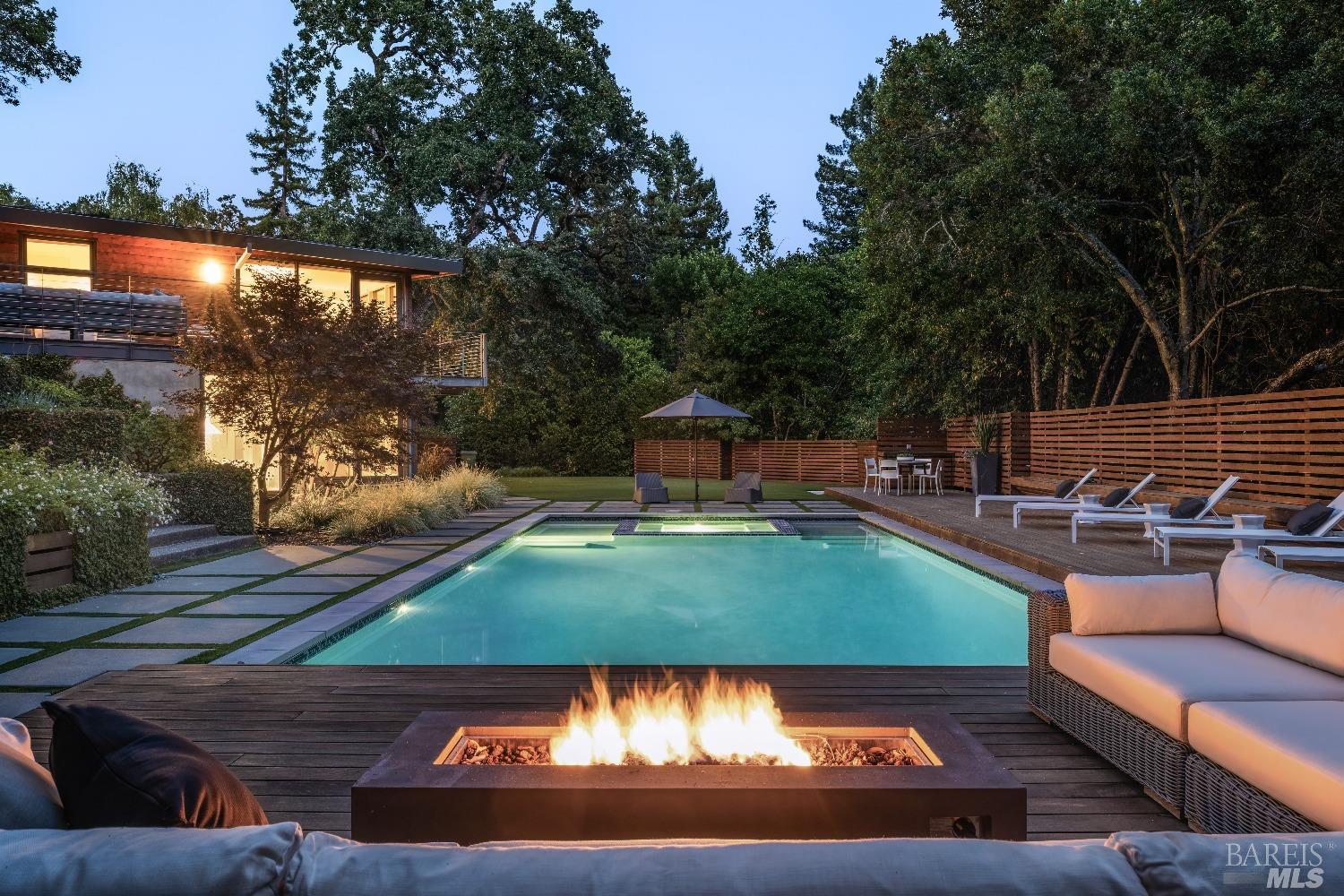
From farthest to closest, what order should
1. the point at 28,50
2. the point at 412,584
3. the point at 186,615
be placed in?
the point at 28,50 → the point at 412,584 → the point at 186,615

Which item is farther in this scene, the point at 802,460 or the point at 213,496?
the point at 802,460

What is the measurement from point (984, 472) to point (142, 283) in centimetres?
1544

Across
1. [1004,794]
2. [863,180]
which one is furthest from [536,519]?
[1004,794]

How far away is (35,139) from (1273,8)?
340 ft

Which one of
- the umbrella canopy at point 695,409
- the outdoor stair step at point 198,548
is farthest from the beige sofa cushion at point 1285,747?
the umbrella canopy at point 695,409

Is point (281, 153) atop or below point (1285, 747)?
atop

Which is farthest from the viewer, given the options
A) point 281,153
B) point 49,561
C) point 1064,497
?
point 281,153

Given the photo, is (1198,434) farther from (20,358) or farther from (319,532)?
(20,358)

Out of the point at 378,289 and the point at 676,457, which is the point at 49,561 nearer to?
the point at 378,289

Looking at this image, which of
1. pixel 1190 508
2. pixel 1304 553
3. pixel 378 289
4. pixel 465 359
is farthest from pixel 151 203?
pixel 1304 553

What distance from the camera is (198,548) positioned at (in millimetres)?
8758

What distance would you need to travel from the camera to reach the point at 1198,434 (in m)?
11.4

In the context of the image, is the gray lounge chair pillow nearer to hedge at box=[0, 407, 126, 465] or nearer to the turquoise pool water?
the turquoise pool water

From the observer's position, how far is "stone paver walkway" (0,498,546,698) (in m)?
4.58
